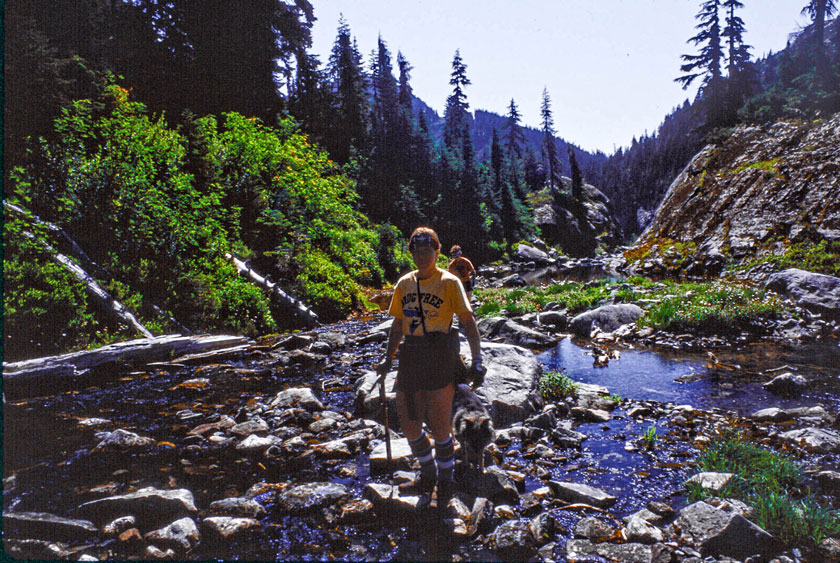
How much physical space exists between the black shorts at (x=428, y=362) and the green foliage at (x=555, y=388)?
13.2 feet

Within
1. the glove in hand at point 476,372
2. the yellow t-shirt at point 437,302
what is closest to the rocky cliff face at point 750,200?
the glove in hand at point 476,372

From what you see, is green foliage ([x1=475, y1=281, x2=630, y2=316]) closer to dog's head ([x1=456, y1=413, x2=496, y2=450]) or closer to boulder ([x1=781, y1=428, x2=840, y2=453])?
boulder ([x1=781, y1=428, x2=840, y2=453])

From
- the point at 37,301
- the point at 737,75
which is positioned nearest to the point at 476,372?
the point at 37,301

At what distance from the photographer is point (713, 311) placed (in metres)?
12.5

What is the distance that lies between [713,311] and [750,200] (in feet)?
52.6

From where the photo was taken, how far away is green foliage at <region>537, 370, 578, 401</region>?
24.6 feet

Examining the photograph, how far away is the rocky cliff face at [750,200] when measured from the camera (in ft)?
64.1

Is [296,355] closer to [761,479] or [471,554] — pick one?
[471,554]

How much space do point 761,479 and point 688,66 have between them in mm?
35325

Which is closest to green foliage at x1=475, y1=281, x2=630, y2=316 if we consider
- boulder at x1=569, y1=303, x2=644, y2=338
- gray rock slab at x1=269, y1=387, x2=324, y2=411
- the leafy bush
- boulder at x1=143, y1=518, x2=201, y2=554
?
the leafy bush

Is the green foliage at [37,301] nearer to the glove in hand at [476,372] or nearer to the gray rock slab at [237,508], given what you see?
the gray rock slab at [237,508]

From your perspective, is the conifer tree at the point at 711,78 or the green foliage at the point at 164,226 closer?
the green foliage at the point at 164,226

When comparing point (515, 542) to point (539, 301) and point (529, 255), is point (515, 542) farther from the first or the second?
point (529, 255)

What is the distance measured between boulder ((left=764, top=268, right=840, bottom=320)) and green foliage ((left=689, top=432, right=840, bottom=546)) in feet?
38.1
